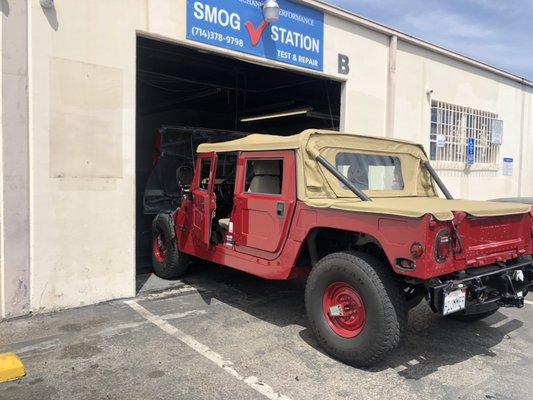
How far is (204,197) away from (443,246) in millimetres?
3082

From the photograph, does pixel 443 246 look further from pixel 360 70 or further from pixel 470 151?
pixel 470 151

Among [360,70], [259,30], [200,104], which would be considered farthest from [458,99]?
[200,104]

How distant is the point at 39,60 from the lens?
517cm

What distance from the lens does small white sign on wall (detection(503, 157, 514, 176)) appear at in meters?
13.0

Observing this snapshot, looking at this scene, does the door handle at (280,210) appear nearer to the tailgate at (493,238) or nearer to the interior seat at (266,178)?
the interior seat at (266,178)

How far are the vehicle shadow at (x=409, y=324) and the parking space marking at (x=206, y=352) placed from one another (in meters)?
0.86

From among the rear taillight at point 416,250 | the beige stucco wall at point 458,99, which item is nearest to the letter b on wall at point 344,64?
the beige stucco wall at point 458,99

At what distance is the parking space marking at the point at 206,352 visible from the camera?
3693mm

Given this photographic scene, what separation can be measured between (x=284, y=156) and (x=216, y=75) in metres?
7.60

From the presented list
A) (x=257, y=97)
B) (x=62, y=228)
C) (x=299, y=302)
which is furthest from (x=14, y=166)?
(x=257, y=97)

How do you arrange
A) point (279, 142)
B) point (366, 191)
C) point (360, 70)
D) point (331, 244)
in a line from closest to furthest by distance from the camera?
point (331, 244)
point (279, 142)
point (366, 191)
point (360, 70)

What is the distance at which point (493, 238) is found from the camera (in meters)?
4.32

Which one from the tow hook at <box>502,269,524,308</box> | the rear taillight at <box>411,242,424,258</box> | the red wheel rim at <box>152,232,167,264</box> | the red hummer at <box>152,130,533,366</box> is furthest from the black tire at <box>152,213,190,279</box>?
the tow hook at <box>502,269,524,308</box>

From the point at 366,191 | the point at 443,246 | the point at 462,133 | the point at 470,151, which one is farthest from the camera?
the point at 470,151
